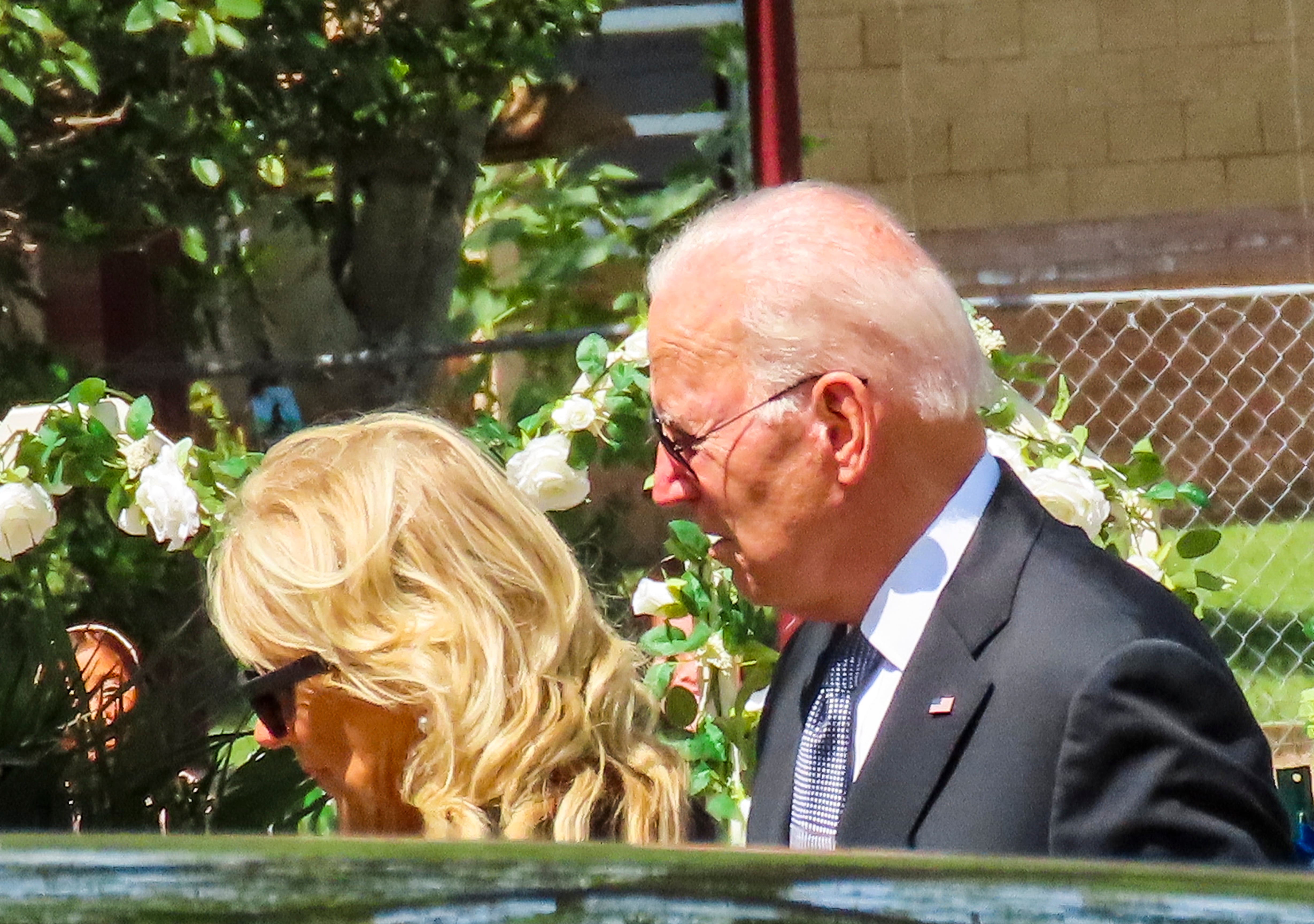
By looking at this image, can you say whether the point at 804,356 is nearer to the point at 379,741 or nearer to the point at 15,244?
the point at 379,741

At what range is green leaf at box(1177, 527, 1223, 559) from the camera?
3041 millimetres

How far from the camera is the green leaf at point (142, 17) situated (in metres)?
3.79

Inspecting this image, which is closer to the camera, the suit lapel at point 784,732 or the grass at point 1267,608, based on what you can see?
the suit lapel at point 784,732

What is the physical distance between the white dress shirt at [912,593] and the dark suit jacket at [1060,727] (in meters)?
0.02

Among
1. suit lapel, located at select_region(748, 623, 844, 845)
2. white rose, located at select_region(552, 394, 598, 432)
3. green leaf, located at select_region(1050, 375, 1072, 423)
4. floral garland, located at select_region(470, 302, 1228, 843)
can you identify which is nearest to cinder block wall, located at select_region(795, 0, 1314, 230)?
green leaf, located at select_region(1050, 375, 1072, 423)

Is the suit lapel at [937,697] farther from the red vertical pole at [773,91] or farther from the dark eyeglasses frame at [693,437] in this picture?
the red vertical pole at [773,91]

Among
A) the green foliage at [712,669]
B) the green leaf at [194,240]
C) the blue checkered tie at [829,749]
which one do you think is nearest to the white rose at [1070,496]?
the green foliage at [712,669]

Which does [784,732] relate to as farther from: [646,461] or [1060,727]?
[646,461]

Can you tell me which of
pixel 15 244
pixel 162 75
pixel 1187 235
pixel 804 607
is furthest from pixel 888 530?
pixel 1187 235

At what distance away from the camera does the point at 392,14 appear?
4484 mm

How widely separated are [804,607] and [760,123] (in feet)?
6.73

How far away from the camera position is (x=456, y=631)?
1.93 metres

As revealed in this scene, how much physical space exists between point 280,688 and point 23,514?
1.21m

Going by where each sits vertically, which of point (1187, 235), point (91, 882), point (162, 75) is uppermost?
point (162, 75)
